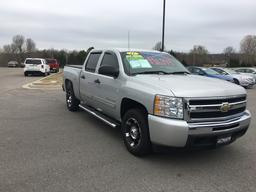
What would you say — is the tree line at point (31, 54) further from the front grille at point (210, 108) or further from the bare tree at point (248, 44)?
the bare tree at point (248, 44)

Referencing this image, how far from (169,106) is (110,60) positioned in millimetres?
2323

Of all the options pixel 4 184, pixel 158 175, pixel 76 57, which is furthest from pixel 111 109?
pixel 76 57

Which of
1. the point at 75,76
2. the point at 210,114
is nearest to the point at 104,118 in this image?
the point at 75,76

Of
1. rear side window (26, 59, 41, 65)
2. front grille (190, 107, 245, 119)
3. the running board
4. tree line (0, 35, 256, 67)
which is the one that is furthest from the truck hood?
tree line (0, 35, 256, 67)

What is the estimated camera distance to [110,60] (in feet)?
19.2

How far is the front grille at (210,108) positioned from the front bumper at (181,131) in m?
0.09

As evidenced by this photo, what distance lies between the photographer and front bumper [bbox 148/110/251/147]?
3844mm

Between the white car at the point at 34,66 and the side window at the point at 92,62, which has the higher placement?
the side window at the point at 92,62

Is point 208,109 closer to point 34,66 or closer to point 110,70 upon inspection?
point 110,70

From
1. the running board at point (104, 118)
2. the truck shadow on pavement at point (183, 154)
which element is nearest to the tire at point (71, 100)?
the running board at point (104, 118)

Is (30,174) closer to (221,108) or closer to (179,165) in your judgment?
(179,165)

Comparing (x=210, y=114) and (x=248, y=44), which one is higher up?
(x=248, y=44)

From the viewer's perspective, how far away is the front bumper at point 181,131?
3.84m

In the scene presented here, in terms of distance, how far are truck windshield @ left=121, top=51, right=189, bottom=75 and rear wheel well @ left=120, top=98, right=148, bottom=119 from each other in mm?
531
